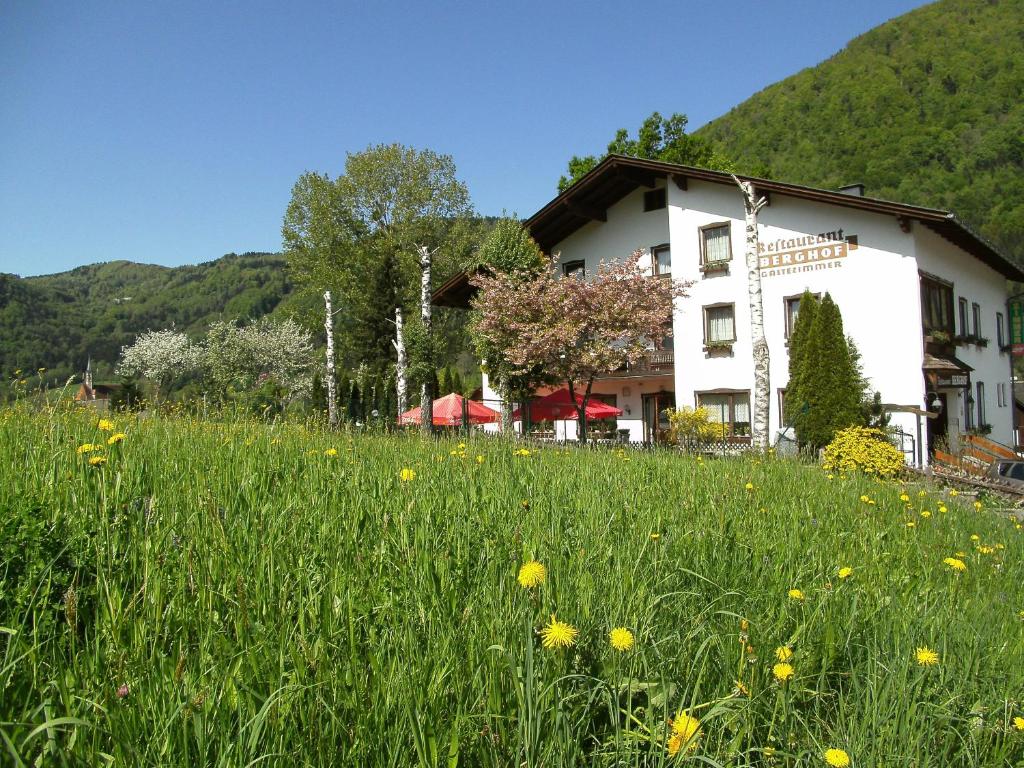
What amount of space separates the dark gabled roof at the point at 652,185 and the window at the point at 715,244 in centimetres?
158

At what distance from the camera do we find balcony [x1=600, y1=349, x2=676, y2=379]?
2473 cm

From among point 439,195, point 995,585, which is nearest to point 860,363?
point 995,585

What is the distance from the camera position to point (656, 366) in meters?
25.0

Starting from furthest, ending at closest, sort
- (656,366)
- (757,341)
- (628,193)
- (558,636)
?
(628,193) < (656,366) < (757,341) < (558,636)

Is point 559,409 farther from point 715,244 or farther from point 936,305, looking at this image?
point 936,305

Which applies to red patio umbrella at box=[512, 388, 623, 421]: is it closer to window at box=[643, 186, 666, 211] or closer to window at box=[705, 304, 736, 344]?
window at box=[705, 304, 736, 344]

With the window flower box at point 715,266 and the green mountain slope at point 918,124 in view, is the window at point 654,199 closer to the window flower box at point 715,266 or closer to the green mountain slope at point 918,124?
the window flower box at point 715,266

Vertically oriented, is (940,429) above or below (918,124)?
below

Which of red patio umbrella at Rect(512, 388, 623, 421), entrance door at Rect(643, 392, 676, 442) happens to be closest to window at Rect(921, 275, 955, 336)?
entrance door at Rect(643, 392, 676, 442)

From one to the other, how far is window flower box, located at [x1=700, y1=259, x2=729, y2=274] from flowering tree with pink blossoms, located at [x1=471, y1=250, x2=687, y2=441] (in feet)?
11.5

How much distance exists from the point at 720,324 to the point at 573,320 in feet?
22.4

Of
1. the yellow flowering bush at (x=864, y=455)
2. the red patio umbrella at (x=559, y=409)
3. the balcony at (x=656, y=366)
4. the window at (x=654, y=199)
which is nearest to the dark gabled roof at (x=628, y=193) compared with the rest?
the window at (x=654, y=199)

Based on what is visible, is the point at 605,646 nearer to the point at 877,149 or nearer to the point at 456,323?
the point at 456,323

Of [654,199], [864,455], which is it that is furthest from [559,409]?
[864,455]
